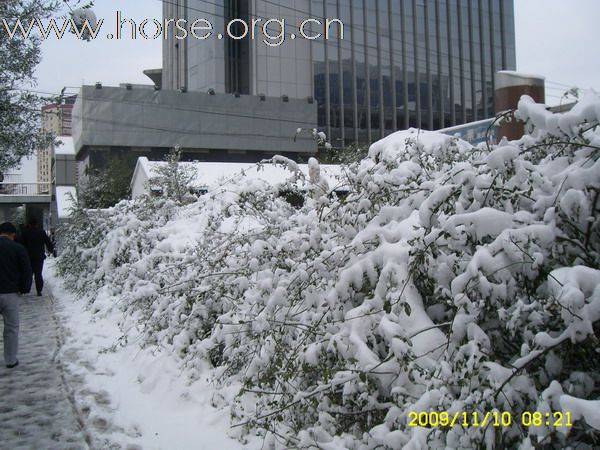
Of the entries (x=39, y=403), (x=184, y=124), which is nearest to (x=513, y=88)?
(x=39, y=403)

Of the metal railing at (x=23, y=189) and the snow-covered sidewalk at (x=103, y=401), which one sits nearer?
the snow-covered sidewalk at (x=103, y=401)

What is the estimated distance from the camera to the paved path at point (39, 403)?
4.42 m

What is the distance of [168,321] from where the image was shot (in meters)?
6.80

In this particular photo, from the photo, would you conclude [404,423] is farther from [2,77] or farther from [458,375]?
[2,77]

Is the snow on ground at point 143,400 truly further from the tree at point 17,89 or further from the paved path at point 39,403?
the tree at point 17,89

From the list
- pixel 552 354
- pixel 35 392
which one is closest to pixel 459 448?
pixel 552 354

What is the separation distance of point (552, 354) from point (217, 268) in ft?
13.6

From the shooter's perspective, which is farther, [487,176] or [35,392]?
[35,392]

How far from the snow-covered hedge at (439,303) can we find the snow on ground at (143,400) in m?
0.31

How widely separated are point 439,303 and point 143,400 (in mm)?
3220

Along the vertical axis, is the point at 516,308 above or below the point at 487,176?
below

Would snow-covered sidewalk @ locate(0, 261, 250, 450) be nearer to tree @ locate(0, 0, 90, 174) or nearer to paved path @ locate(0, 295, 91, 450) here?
paved path @ locate(0, 295, 91, 450)
